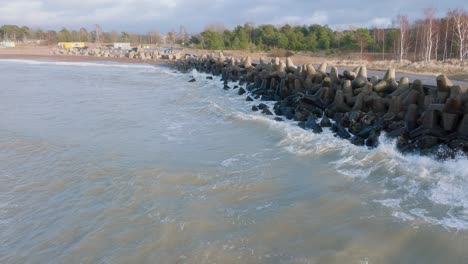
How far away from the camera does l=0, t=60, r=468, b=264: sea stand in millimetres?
4930

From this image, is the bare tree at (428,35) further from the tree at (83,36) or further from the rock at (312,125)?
the tree at (83,36)

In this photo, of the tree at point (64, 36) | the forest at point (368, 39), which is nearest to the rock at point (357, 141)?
the forest at point (368, 39)

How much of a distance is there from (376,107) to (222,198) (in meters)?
5.90

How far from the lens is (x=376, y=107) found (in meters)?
10.6

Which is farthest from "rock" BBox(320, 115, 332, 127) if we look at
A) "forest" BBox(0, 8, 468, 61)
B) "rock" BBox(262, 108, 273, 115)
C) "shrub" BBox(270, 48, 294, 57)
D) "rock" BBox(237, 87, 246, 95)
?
"shrub" BBox(270, 48, 294, 57)

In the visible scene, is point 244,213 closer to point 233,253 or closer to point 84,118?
point 233,253

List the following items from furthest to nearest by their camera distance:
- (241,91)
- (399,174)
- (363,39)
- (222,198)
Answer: (363,39), (241,91), (399,174), (222,198)

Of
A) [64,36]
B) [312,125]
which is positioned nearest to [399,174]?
[312,125]

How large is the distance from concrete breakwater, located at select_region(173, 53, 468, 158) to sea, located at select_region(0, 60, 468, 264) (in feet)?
1.27

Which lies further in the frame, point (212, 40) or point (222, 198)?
point (212, 40)

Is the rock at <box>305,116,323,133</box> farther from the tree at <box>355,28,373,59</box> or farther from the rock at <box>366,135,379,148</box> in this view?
the tree at <box>355,28,373,59</box>

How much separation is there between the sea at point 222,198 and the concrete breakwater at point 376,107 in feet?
1.27

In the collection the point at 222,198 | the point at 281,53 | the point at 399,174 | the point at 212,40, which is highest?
the point at 212,40

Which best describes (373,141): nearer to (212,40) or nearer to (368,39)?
(368,39)
